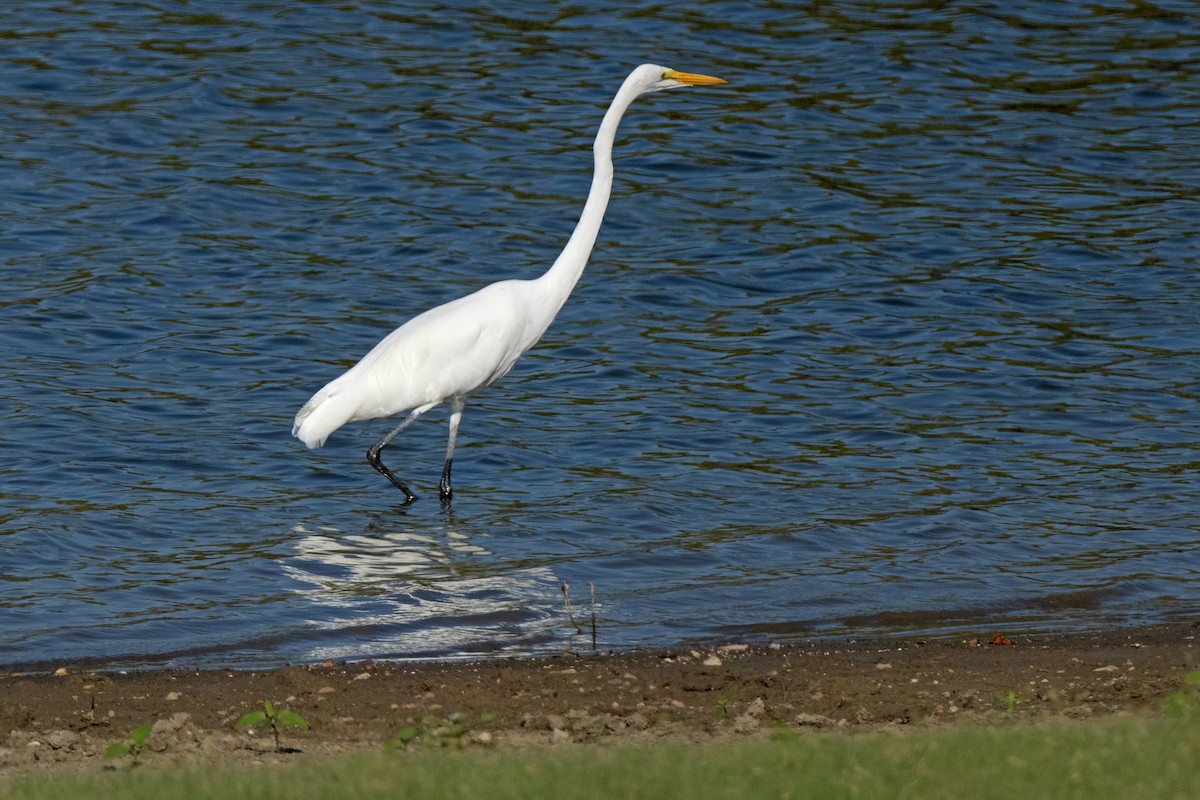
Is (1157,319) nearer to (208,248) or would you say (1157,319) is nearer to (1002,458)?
(1002,458)

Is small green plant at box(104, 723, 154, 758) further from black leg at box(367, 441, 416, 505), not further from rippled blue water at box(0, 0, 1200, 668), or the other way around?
black leg at box(367, 441, 416, 505)

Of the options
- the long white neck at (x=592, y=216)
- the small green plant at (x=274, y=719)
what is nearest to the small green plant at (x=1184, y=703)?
the small green plant at (x=274, y=719)

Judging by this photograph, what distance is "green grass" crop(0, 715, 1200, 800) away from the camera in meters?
4.28

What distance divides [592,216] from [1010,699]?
5.45 meters

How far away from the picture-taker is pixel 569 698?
623cm

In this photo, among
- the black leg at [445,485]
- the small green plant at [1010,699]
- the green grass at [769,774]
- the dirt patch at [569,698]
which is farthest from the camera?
the black leg at [445,485]

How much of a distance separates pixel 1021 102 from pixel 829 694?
41.6ft

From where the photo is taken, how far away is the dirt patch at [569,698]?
5.72 m

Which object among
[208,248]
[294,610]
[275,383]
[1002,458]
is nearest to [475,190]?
[208,248]

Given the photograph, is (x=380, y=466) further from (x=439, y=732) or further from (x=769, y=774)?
(x=769, y=774)

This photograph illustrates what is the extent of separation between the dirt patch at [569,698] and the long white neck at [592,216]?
413 cm

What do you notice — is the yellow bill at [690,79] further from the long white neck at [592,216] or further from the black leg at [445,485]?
the black leg at [445,485]

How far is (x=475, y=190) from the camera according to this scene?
51.6ft

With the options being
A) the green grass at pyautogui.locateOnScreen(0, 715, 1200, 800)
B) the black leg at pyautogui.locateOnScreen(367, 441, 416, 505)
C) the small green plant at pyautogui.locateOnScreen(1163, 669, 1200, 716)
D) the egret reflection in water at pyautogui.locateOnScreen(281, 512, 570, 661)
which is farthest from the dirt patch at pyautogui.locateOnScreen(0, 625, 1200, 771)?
the black leg at pyautogui.locateOnScreen(367, 441, 416, 505)
